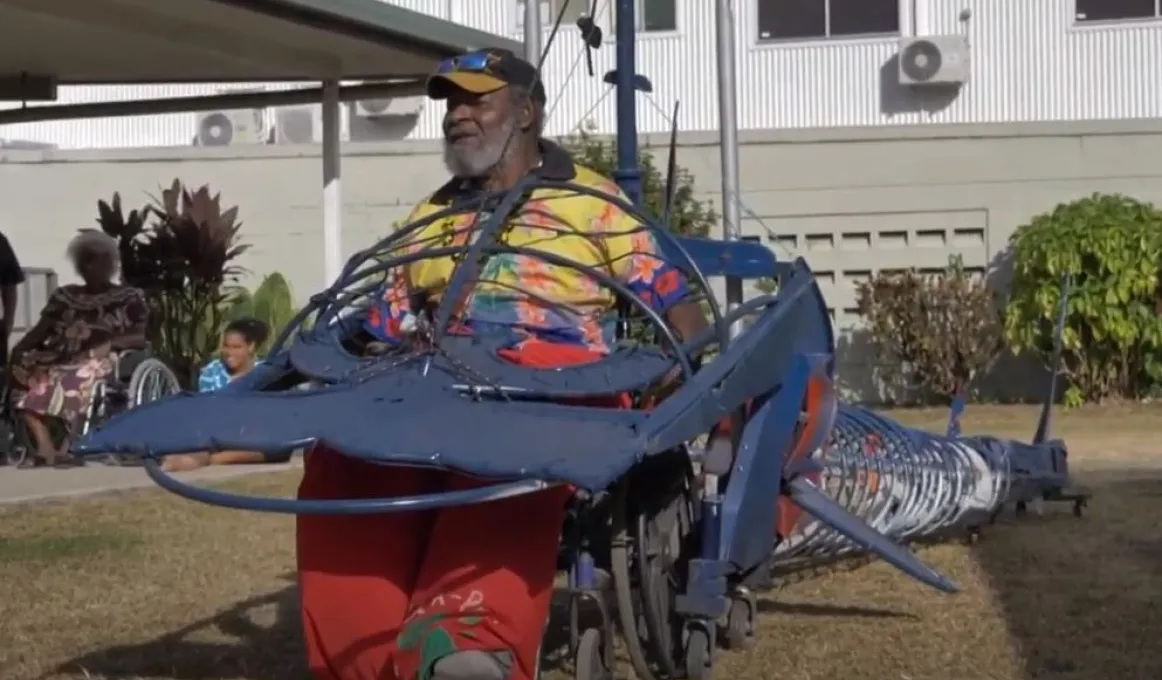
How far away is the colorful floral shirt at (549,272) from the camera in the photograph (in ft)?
15.6

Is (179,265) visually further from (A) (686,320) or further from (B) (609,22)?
(A) (686,320)

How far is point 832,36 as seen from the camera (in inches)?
830

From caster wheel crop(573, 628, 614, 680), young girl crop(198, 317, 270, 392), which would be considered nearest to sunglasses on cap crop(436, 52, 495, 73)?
caster wheel crop(573, 628, 614, 680)

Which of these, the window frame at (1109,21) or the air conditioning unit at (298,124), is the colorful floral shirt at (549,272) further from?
the air conditioning unit at (298,124)

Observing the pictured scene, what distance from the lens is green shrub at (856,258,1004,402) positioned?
17.2 m

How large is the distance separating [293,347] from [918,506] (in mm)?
2904

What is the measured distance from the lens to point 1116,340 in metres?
16.7

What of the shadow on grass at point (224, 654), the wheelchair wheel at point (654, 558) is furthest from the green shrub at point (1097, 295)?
the wheelchair wheel at point (654, 558)

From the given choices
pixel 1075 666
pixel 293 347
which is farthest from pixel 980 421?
pixel 293 347

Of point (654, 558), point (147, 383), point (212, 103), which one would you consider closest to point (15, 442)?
point (147, 383)

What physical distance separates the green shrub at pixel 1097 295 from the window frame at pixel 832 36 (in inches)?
167

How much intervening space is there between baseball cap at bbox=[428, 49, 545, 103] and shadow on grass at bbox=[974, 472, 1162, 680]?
2.13 m

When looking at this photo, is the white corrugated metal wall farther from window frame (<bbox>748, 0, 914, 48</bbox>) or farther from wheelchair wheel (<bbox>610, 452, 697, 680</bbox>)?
wheelchair wheel (<bbox>610, 452, 697, 680</bbox>)

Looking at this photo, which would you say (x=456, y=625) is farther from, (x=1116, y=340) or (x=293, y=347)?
(x=1116, y=340)
